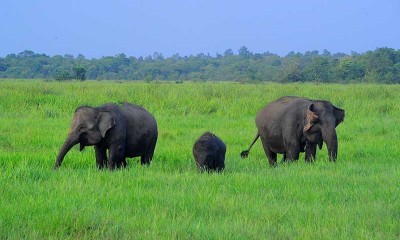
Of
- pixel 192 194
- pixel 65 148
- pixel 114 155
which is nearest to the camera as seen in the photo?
pixel 192 194

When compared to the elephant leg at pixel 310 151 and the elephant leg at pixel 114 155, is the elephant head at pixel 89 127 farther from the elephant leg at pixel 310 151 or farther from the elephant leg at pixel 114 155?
the elephant leg at pixel 310 151

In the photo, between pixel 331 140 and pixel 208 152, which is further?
pixel 331 140

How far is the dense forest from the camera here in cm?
5753

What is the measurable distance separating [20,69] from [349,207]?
7451 cm

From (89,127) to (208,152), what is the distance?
168cm

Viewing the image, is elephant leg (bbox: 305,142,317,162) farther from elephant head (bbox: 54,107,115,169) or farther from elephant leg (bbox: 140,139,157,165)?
elephant head (bbox: 54,107,115,169)

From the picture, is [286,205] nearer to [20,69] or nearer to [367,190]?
[367,190]

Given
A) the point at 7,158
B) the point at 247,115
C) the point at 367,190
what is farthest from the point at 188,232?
the point at 247,115

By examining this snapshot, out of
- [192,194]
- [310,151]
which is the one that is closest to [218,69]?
[310,151]

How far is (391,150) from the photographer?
12117mm

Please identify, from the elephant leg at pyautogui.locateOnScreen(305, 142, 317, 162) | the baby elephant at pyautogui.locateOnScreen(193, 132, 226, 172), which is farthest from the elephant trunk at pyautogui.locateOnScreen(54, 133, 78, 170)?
the elephant leg at pyautogui.locateOnScreen(305, 142, 317, 162)

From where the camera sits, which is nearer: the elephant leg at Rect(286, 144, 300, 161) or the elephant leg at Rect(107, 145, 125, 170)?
the elephant leg at Rect(107, 145, 125, 170)

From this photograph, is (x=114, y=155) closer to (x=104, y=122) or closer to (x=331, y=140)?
(x=104, y=122)

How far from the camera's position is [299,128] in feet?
35.2
